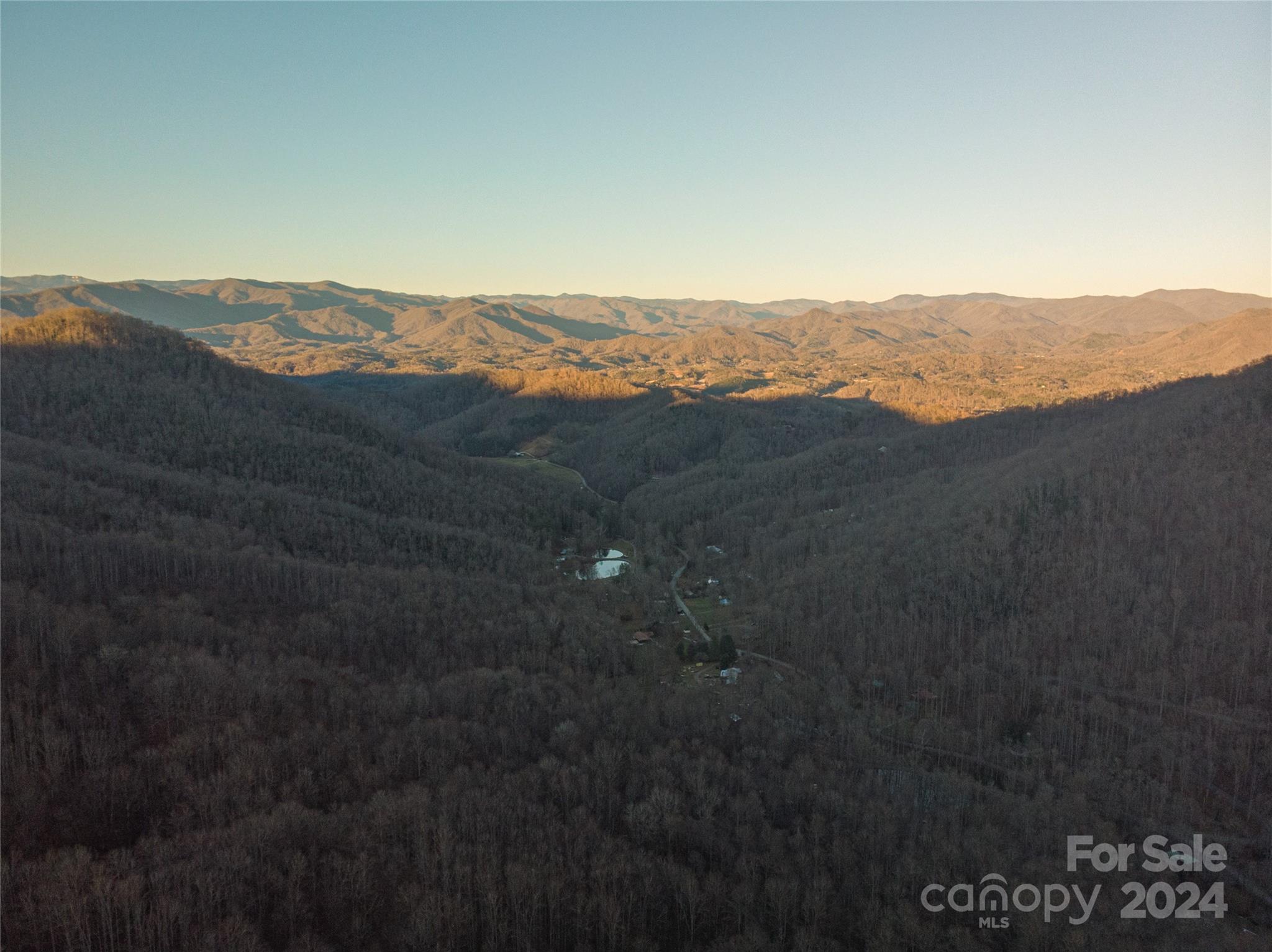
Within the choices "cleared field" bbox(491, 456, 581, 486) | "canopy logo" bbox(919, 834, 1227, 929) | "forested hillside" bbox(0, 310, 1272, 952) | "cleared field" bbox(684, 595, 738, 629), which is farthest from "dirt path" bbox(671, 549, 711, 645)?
"cleared field" bbox(491, 456, 581, 486)

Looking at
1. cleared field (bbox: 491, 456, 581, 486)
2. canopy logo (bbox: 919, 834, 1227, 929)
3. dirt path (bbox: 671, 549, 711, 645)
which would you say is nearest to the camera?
canopy logo (bbox: 919, 834, 1227, 929)

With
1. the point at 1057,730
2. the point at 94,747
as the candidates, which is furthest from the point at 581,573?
the point at 94,747

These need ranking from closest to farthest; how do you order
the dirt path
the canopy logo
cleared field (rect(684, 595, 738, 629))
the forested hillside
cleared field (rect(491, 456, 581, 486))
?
the forested hillside → the canopy logo → the dirt path → cleared field (rect(684, 595, 738, 629)) → cleared field (rect(491, 456, 581, 486))

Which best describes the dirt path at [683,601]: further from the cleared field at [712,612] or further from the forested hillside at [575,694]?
the forested hillside at [575,694]

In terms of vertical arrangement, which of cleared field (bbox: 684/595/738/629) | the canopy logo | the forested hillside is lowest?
cleared field (bbox: 684/595/738/629)

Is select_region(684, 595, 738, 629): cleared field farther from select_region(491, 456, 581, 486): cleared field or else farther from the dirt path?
select_region(491, 456, 581, 486): cleared field

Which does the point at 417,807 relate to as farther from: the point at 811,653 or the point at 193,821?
the point at 811,653

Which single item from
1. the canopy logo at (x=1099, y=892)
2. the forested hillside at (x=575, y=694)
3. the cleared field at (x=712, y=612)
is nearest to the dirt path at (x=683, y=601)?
the cleared field at (x=712, y=612)

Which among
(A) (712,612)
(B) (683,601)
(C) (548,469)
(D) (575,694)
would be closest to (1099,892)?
(D) (575,694)

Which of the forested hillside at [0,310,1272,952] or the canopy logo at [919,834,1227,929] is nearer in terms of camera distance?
the forested hillside at [0,310,1272,952]
